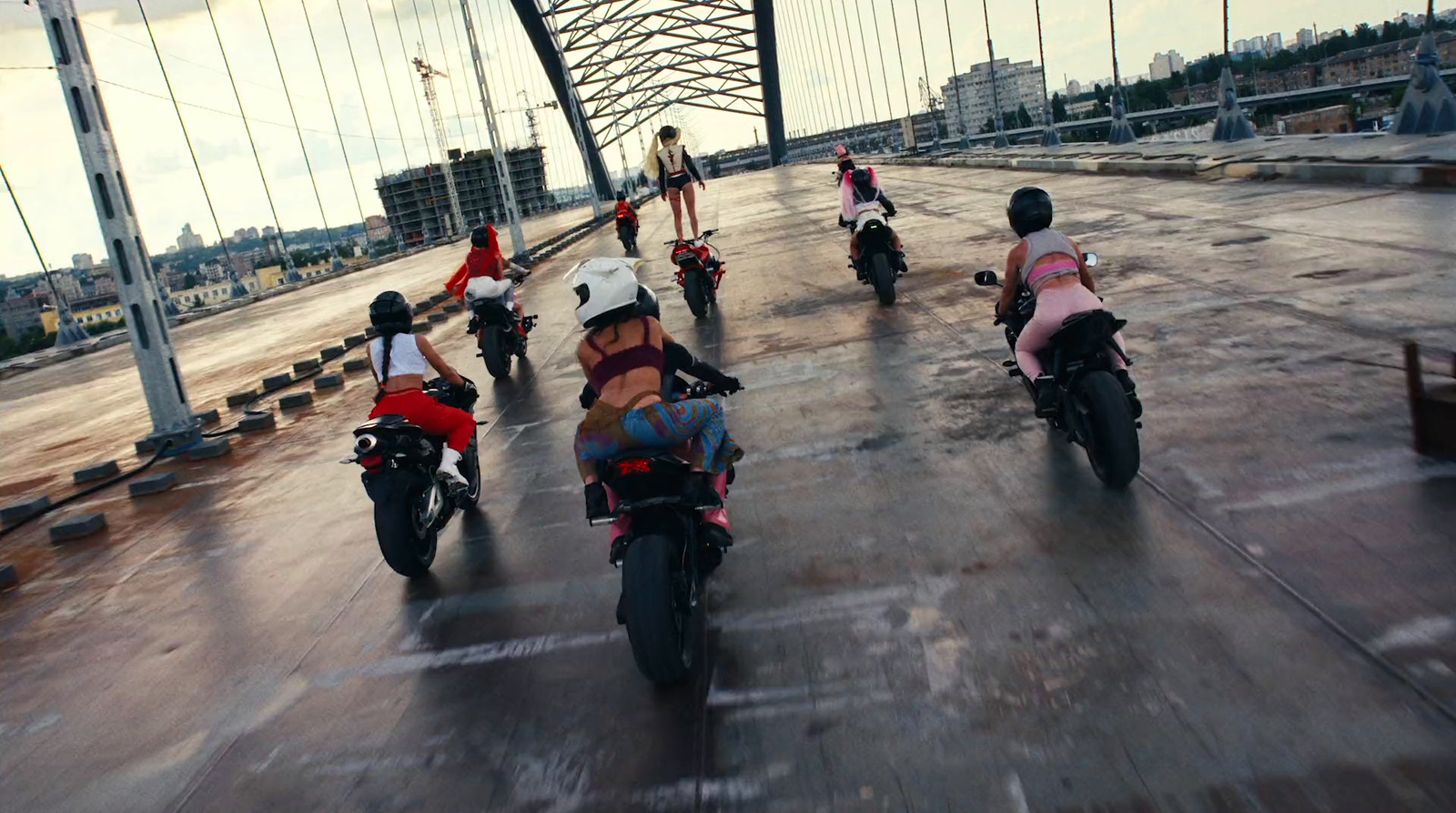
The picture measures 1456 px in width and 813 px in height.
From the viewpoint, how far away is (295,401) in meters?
11.8

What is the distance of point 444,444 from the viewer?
6039 mm

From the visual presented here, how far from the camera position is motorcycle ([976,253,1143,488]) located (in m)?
4.70

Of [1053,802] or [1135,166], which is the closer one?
[1053,802]

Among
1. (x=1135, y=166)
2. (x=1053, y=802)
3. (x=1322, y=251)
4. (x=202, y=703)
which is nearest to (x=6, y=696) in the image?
(x=202, y=703)

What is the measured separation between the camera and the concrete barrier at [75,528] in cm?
775

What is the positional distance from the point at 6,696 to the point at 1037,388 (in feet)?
16.7

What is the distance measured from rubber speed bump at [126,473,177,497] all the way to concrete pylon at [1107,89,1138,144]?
25717 millimetres

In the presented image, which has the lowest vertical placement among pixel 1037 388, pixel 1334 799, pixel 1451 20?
pixel 1334 799

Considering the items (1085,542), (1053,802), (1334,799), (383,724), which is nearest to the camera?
(1334,799)

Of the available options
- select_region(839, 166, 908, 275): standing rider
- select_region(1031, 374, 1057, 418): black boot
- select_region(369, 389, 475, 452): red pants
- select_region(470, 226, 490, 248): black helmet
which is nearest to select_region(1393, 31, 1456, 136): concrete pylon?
select_region(839, 166, 908, 275): standing rider

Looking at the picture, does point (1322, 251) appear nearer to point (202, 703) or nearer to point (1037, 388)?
point (1037, 388)

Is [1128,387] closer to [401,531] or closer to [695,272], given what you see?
[401,531]

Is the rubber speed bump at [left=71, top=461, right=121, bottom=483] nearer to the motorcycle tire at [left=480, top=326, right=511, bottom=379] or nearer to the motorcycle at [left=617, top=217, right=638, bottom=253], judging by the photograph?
the motorcycle tire at [left=480, top=326, right=511, bottom=379]

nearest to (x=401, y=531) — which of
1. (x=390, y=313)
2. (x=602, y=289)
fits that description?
(x=390, y=313)
